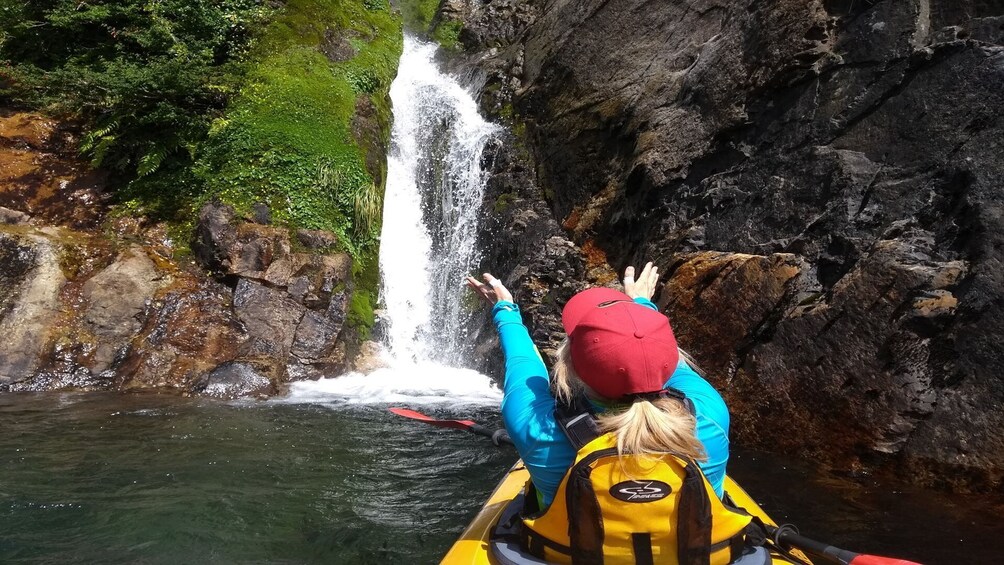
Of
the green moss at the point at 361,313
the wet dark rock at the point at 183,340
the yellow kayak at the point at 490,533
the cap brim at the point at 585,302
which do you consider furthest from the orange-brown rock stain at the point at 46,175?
the cap brim at the point at 585,302

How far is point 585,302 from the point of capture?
2.02 m

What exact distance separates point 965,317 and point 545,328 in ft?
16.7

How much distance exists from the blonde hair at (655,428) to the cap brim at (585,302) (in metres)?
0.33

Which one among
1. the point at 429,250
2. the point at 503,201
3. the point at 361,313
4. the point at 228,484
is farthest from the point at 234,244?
the point at 228,484

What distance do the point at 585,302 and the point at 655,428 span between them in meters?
0.48

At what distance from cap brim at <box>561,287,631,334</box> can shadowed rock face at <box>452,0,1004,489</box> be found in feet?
13.4

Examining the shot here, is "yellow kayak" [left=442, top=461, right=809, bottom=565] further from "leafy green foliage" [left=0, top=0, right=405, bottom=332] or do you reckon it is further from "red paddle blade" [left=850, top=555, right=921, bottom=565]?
"leafy green foliage" [left=0, top=0, right=405, bottom=332]

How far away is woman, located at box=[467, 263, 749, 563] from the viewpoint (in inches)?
68.7

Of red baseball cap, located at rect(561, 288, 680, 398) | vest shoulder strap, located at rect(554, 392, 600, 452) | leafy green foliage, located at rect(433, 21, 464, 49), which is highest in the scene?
leafy green foliage, located at rect(433, 21, 464, 49)

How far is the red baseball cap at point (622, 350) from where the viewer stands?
1755 millimetres

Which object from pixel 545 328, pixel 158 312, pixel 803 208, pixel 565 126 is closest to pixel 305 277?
pixel 158 312

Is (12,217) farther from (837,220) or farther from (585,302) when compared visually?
(837,220)

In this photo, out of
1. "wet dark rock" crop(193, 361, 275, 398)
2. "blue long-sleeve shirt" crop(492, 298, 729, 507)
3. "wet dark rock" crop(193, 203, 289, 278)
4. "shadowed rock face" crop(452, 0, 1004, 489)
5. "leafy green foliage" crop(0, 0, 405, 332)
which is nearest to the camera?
"blue long-sleeve shirt" crop(492, 298, 729, 507)

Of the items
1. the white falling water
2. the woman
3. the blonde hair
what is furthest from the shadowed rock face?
the blonde hair
